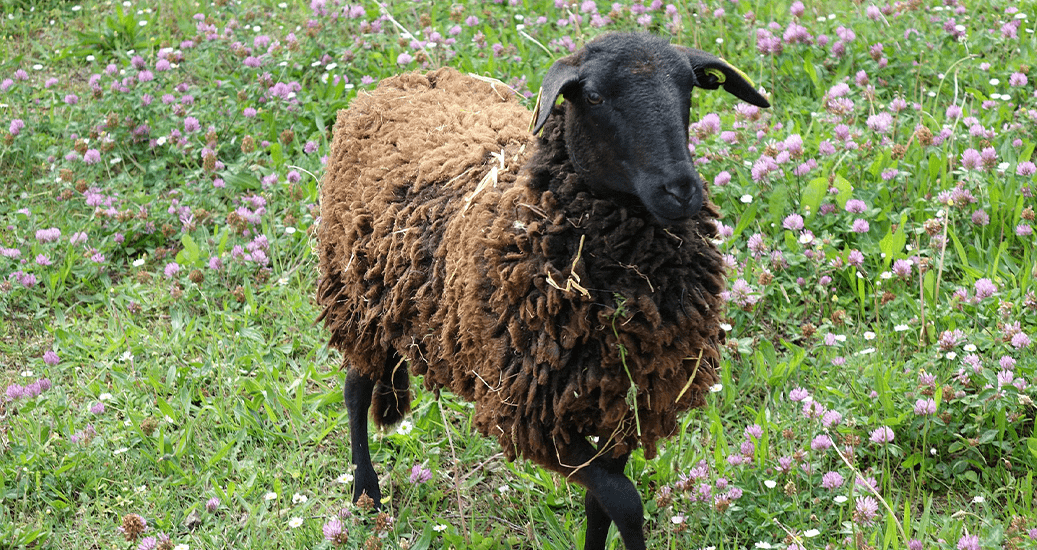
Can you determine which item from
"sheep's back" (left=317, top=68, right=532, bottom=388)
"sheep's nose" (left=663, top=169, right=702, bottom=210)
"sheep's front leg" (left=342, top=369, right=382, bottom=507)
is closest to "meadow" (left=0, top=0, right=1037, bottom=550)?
"sheep's front leg" (left=342, top=369, right=382, bottom=507)

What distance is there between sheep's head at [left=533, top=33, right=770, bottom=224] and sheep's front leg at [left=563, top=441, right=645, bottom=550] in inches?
33.4

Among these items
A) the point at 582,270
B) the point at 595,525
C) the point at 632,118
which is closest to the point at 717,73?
the point at 632,118

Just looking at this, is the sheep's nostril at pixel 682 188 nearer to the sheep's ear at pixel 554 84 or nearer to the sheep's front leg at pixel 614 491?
the sheep's ear at pixel 554 84

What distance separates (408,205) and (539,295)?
0.85 m

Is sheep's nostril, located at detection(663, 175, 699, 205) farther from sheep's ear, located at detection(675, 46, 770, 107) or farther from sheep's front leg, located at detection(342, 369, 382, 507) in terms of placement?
sheep's front leg, located at detection(342, 369, 382, 507)

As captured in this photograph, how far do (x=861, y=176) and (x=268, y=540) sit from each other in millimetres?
3408

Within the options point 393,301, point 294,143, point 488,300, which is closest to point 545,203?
point 488,300

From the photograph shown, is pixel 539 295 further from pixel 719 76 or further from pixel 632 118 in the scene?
pixel 719 76

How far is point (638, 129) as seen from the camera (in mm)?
2838

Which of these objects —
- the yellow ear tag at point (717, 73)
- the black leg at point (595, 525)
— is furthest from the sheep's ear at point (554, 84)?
the black leg at point (595, 525)

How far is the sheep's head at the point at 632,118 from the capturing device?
9.12 feet

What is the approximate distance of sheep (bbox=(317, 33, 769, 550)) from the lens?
2900mm

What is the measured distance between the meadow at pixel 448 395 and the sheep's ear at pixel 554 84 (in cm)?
143

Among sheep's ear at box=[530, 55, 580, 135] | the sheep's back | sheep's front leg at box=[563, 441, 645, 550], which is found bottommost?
sheep's front leg at box=[563, 441, 645, 550]
